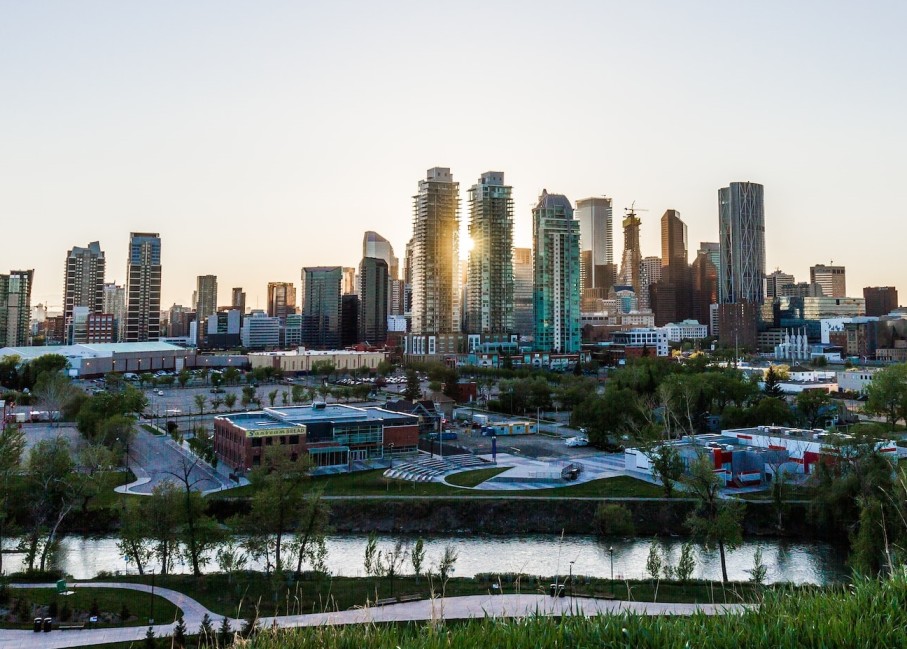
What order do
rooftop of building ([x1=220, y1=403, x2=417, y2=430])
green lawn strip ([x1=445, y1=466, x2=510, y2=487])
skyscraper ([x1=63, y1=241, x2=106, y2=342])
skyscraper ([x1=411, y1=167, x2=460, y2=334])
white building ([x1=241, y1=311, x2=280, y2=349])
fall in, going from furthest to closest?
1. white building ([x1=241, y1=311, x2=280, y2=349])
2. skyscraper ([x1=63, y1=241, x2=106, y2=342])
3. skyscraper ([x1=411, y1=167, x2=460, y2=334])
4. rooftop of building ([x1=220, y1=403, x2=417, y2=430])
5. green lawn strip ([x1=445, y1=466, x2=510, y2=487])

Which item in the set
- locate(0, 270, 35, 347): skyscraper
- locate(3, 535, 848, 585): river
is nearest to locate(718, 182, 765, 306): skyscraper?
locate(3, 535, 848, 585): river

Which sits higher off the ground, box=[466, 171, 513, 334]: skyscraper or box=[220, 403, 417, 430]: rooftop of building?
box=[466, 171, 513, 334]: skyscraper

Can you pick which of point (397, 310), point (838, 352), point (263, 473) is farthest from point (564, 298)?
point (397, 310)

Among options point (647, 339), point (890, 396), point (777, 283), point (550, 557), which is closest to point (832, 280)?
point (777, 283)

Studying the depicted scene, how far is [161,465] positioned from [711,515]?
901 inches

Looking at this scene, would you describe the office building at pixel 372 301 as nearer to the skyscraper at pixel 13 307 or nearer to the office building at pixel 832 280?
the skyscraper at pixel 13 307

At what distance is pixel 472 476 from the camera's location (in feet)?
92.2

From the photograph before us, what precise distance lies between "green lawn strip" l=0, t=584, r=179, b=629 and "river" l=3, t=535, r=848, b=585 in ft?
9.95

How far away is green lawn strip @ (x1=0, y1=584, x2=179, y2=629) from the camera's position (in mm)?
13812

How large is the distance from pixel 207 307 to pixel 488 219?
99.1 meters

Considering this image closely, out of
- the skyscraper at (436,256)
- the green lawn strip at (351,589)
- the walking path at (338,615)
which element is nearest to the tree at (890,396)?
the green lawn strip at (351,589)

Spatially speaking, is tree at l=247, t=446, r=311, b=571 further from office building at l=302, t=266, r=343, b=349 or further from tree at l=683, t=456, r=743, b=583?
office building at l=302, t=266, r=343, b=349

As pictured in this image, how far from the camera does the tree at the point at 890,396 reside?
3697 cm

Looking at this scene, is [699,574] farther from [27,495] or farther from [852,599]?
[27,495]
